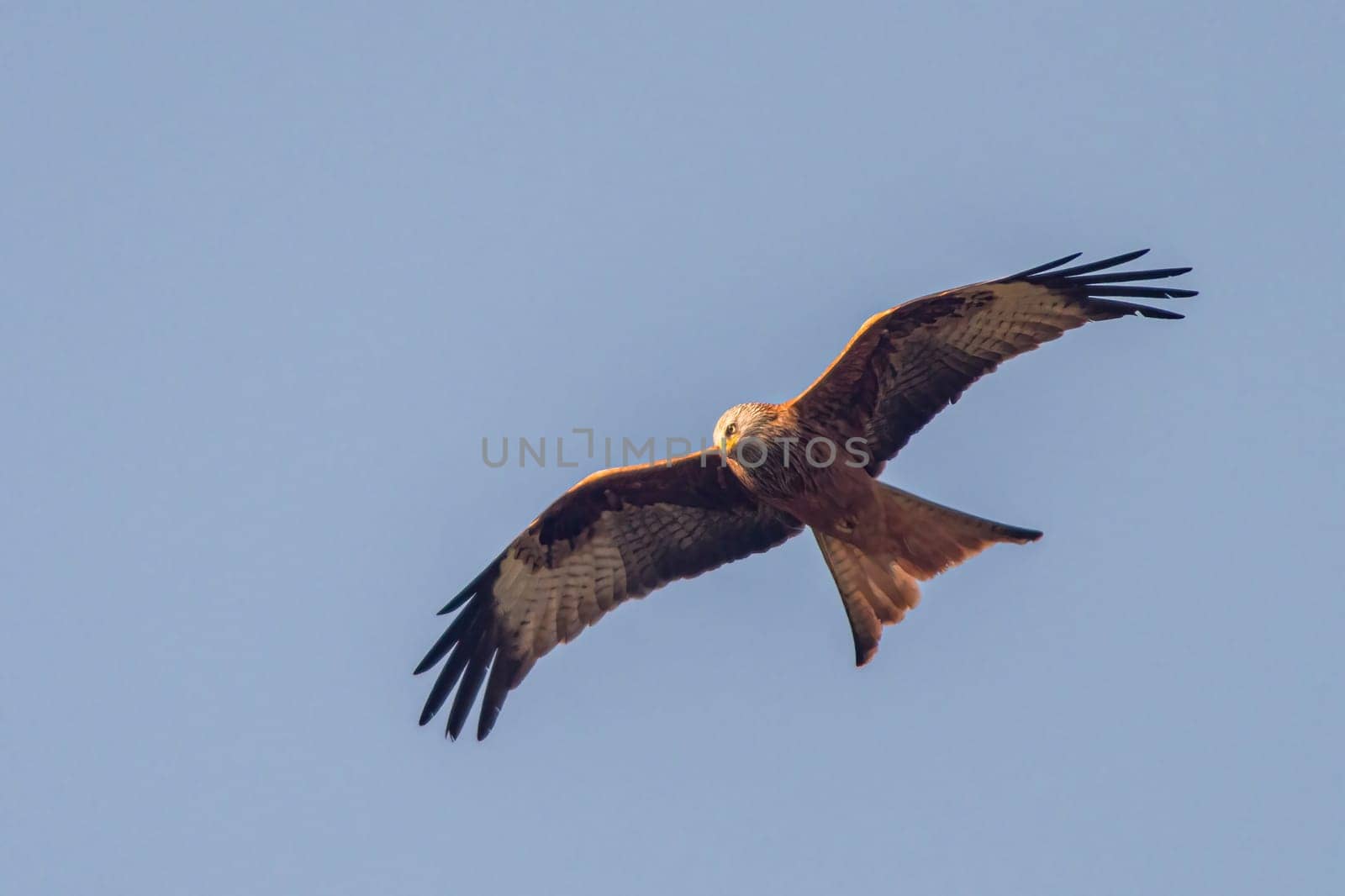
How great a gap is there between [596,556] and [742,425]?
131cm

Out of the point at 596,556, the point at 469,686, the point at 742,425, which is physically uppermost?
the point at 742,425

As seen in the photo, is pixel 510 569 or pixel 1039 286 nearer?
pixel 1039 286

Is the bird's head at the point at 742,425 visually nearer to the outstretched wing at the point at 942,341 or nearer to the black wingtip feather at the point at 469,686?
the outstretched wing at the point at 942,341

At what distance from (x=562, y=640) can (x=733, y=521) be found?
125 centimetres

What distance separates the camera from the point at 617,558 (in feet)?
32.0

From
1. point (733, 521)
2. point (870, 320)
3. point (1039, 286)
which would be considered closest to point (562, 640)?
point (733, 521)

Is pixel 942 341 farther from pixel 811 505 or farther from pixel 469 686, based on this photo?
pixel 469 686

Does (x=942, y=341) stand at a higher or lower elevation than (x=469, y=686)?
higher

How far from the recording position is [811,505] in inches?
363

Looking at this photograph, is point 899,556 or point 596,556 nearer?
point 899,556

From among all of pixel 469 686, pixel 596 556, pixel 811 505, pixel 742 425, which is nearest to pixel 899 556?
pixel 811 505

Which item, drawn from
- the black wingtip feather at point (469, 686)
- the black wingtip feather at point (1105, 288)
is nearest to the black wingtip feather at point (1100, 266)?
the black wingtip feather at point (1105, 288)

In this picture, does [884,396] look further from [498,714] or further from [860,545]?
[498,714]

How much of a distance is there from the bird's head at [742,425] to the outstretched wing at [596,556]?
1.12ft
